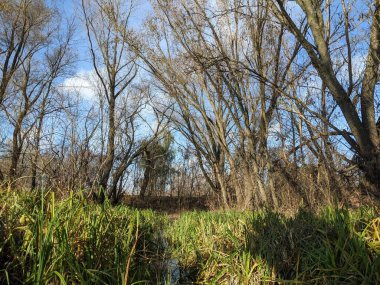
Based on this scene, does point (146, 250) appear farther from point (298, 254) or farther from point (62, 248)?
point (298, 254)

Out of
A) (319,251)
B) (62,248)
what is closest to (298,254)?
(319,251)

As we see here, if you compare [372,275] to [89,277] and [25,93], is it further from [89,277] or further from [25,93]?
[25,93]

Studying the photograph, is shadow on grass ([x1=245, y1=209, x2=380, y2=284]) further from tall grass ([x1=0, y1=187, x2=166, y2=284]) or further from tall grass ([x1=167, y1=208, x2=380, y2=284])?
tall grass ([x1=0, y1=187, x2=166, y2=284])

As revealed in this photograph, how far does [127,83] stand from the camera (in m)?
15.5

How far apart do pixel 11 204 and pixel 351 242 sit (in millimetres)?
2849

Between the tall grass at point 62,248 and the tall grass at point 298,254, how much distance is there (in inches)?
32.5

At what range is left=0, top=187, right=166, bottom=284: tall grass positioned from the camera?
2156mm

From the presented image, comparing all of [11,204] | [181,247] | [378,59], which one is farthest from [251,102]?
[11,204]

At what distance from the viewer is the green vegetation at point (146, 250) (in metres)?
2.23

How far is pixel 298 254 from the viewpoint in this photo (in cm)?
301

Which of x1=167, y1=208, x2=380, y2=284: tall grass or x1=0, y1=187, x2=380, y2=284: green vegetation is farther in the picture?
x1=167, y1=208, x2=380, y2=284: tall grass

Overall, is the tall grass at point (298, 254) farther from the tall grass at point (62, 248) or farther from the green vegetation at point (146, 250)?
the tall grass at point (62, 248)

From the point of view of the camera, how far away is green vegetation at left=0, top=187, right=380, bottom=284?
2.23 metres

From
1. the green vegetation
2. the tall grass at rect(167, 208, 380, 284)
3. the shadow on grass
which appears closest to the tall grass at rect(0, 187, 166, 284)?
the green vegetation
